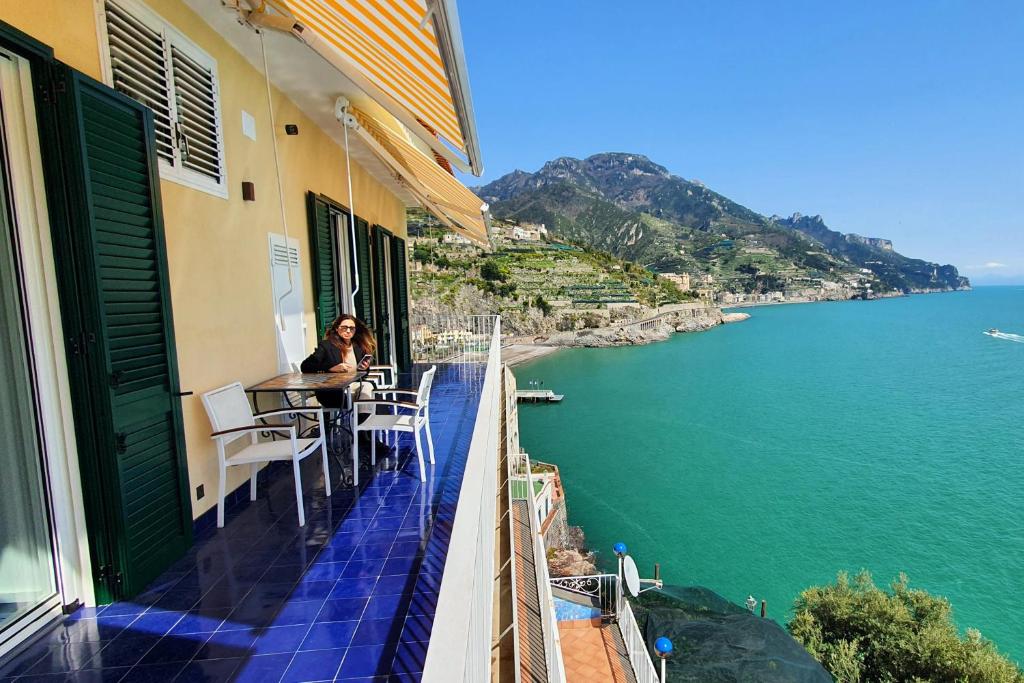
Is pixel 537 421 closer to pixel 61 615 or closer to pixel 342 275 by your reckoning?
pixel 342 275

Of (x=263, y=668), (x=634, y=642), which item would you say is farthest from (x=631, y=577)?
(x=263, y=668)

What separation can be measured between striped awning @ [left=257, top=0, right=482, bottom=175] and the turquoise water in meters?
19.4

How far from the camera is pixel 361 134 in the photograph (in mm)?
4777

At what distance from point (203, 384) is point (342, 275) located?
3.27m

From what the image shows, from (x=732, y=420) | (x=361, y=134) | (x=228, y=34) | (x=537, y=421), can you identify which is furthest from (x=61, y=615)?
(x=732, y=420)

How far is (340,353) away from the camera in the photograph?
4.35 m

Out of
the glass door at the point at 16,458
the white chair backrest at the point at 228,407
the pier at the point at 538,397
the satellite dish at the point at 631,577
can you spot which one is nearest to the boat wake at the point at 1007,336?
the pier at the point at 538,397

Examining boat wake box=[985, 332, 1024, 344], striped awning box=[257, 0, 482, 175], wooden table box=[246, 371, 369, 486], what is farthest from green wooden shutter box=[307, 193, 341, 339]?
boat wake box=[985, 332, 1024, 344]

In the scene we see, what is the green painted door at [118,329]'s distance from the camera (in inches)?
83.1

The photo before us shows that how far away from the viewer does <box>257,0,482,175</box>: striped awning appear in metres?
1.63

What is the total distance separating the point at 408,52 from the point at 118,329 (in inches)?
71.5

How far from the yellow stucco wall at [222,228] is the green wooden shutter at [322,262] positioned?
0.29ft

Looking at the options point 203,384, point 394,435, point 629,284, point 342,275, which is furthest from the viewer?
point 629,284

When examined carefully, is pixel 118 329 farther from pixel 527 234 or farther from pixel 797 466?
pixel 527 234
